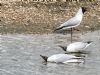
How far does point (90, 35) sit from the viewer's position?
48.9 feet

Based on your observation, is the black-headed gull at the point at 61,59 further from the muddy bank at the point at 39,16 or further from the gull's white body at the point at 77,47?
the muddy bank at the point at 39,16

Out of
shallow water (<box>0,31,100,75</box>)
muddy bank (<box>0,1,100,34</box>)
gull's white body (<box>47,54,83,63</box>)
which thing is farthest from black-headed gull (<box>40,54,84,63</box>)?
muddy bank (<box>0,1,100,34</box>)

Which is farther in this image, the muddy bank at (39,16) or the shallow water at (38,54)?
the muddy bank at (39,16)

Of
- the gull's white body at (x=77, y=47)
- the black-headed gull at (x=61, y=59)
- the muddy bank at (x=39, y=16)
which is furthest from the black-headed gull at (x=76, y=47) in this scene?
the muddy bank at (x=39, y=16)

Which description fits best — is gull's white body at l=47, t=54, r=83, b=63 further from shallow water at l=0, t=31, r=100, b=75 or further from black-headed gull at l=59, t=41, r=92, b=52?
black-headed gull at l=59, t=41, r=92, b=52

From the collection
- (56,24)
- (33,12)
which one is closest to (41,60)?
(56,24)

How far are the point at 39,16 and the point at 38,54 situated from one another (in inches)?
199

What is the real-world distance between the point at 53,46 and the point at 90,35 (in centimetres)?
226

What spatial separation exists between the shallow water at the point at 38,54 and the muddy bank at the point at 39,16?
0.89m

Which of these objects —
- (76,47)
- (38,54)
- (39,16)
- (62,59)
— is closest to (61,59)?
(62,59)

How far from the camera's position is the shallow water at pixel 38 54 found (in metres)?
10.4

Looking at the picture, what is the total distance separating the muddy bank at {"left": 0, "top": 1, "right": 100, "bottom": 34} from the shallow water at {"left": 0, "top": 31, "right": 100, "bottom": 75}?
89cm

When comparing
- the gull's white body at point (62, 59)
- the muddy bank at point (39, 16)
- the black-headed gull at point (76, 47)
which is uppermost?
the muddy bank at point (39, 16)

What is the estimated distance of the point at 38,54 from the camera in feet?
39.2
